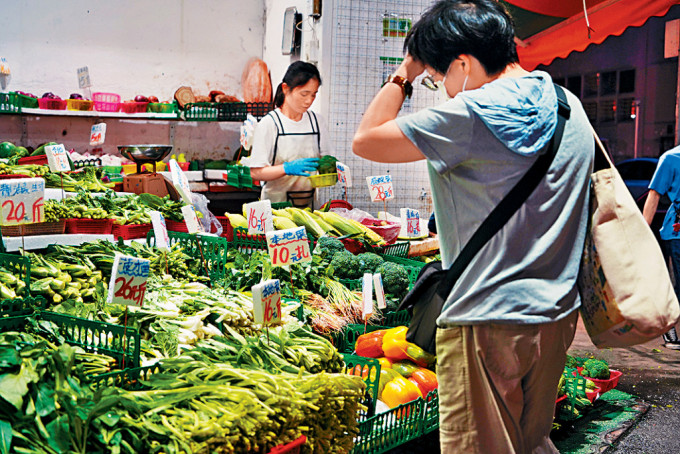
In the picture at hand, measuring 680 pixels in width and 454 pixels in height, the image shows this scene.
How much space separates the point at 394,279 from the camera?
3.95 meters

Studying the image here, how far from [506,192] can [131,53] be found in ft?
26.3

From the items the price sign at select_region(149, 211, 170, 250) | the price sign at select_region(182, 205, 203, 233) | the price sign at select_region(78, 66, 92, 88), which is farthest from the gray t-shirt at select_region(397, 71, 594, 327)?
the price sign at select_region(78, 66, 92, 88)

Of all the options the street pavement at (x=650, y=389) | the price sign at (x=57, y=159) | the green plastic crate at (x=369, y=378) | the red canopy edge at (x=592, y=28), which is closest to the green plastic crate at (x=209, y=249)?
the price sign at (x=57, y=159)

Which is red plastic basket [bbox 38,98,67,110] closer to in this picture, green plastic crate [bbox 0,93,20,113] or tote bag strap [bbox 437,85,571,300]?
green plastic crate [bbox 0,93,20,113]

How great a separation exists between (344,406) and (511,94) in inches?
47.3

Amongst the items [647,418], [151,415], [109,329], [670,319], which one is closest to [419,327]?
[670,319]

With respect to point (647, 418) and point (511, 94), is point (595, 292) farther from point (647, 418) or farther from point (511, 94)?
point (647, 418)

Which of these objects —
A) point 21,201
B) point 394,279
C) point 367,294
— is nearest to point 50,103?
point 21,201

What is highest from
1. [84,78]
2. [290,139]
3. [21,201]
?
[84,78]

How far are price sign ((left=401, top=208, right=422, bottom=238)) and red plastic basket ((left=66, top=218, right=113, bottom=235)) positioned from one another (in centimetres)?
215

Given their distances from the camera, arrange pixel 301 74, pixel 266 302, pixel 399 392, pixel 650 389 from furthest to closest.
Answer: pixel 301 74 → pixel 650 389 → pixel 399 392 → pixel 266 302

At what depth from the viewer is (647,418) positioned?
4.56 m

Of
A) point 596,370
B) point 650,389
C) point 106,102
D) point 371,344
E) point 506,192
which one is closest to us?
point 506,192

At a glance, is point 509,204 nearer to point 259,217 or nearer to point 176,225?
point 259,217
